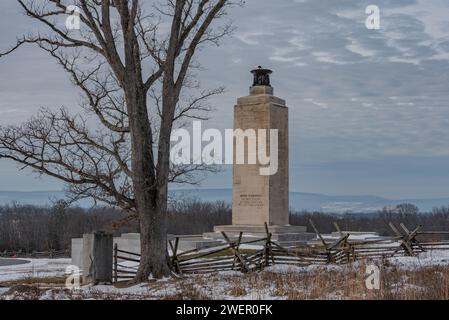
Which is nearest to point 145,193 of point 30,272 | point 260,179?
point 30,272

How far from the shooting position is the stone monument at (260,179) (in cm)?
2659

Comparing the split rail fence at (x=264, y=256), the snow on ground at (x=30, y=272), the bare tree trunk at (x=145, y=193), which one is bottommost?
the snow on ground at (x=30, y=272)

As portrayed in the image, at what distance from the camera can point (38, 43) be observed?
1479 centimetres

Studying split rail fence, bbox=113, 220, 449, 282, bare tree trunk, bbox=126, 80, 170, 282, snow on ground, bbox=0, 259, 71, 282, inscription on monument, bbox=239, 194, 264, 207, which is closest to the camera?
bare tree trunk, bbox=126, 80, 170, 282

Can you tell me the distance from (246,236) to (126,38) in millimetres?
14010

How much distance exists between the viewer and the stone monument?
26.6 metres

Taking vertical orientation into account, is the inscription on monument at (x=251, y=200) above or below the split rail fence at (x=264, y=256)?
above

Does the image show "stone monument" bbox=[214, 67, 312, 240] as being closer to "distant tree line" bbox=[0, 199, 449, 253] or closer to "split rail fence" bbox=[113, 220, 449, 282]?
"split rail fence" bbox=[113, 220, 449, 282]

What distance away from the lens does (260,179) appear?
87.9 feet

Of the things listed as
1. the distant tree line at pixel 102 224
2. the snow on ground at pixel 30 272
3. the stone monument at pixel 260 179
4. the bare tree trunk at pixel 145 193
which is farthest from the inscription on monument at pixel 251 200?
the distant tree line at pixel 102 224

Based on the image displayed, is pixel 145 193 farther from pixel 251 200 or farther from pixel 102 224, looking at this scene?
pixel 102 224

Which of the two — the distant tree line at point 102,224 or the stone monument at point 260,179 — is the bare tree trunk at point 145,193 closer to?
the stone monument at point 260,179

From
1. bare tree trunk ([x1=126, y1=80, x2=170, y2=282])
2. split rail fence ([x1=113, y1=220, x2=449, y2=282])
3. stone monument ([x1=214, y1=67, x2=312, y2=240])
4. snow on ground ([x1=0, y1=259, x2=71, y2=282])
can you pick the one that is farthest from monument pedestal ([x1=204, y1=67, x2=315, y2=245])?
bare tree trunk ([x1=126, y1=80, x2=170, y2=282])

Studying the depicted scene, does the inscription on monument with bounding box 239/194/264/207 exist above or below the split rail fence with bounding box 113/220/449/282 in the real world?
above
